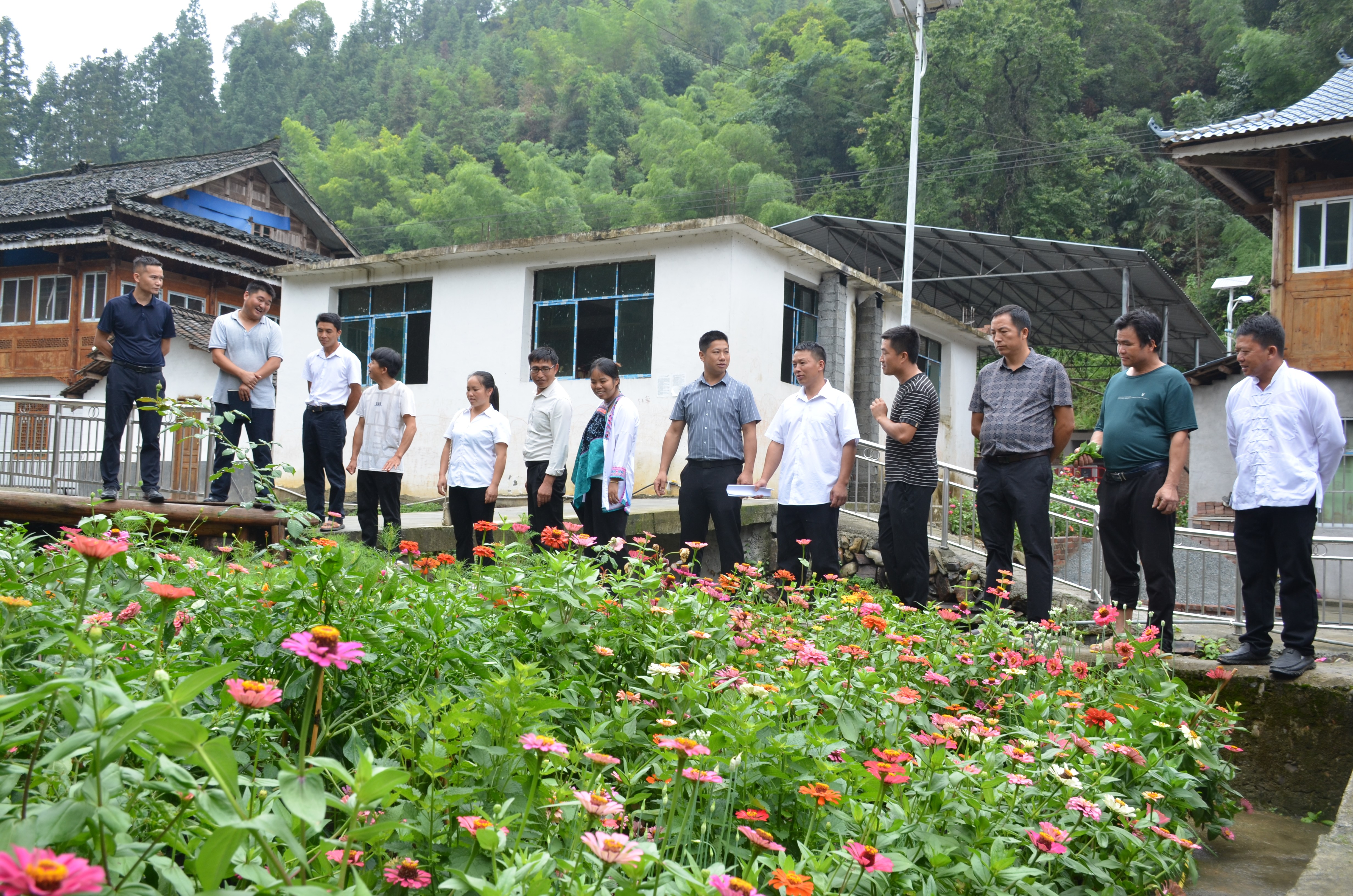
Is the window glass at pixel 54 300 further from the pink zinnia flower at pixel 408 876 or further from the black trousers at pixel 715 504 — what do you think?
the pink zinnia flower at pixel 408 876

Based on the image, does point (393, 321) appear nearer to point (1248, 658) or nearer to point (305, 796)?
point (1248, 658)

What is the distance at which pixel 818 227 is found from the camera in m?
20.9

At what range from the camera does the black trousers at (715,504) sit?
19.7 ft

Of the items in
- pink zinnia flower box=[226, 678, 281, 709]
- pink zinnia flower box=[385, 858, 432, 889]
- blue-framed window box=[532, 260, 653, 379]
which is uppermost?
blue-framed window box=[532, 260, 653, 379]

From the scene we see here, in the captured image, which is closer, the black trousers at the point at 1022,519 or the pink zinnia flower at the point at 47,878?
the pink zinnia flower at the point at 47,878

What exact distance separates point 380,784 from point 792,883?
2.12 feet

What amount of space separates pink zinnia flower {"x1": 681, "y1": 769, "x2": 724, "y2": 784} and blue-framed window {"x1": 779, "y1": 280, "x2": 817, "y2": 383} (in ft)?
39.5

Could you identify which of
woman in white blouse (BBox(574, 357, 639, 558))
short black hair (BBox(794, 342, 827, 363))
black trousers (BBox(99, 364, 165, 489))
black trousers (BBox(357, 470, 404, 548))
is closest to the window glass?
black trousers (BBox(99, 364, 165, 489))

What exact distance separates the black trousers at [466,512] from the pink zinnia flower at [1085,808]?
16.0 ft

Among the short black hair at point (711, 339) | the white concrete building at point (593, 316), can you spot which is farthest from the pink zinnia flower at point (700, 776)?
the white concrete building at point (593, 316)

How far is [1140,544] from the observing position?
4.94 meters

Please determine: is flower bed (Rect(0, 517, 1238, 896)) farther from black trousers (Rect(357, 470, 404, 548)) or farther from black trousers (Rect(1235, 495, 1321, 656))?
black trousers (Rect(357, 470, 404, 548))

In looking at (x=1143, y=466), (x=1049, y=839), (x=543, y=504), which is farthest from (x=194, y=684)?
(x=543, y=504)

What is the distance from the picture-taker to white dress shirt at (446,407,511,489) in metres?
6.75
